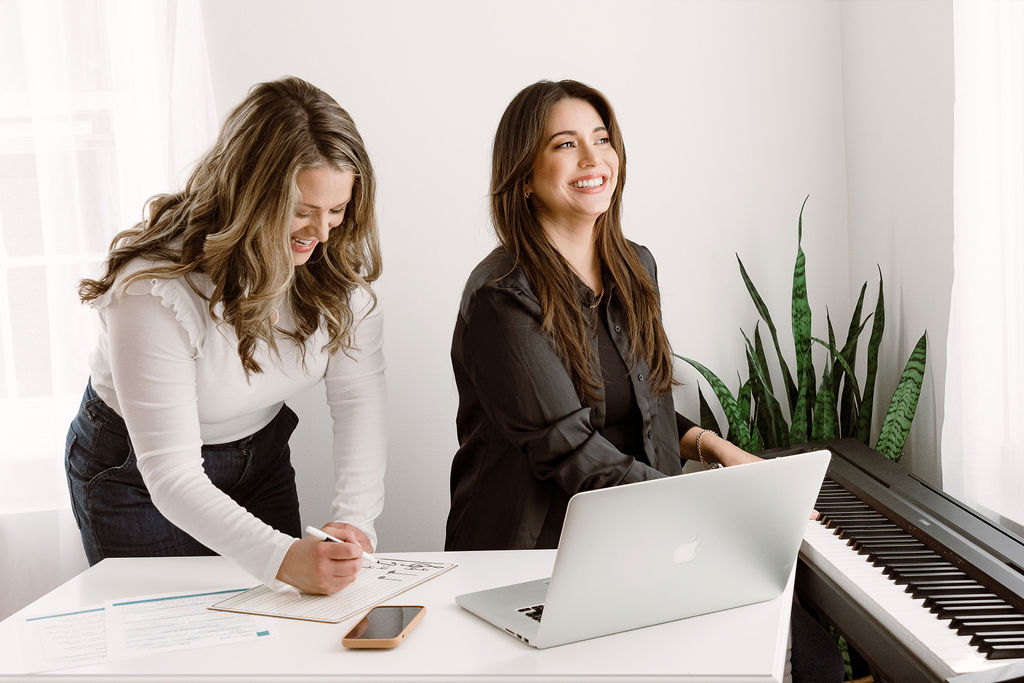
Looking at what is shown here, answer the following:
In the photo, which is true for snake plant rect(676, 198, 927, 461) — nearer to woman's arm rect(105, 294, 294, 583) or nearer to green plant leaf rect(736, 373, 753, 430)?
green plant leaf rect(736, 373, 753, 430)

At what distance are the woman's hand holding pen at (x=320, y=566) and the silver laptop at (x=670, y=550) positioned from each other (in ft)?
0.79

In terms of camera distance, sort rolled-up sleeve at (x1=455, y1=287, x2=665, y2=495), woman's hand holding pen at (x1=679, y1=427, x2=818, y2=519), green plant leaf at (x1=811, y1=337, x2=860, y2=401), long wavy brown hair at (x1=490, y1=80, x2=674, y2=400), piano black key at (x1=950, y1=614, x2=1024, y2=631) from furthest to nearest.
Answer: green plant leaf at (x1=811, y1=337, x2=860, y2=401) < woman's hand holding pen at (x1=679, y1=427, x2=818, y2=519) < long wavy brown hair at (x1=490, y1=80, x2=674, y2=400) < rolled-up sleeve at (x1=455, y1=287, x2=665, y2=495) < piano black key at (x1=950, y1=614, x2=1024, y2=631)

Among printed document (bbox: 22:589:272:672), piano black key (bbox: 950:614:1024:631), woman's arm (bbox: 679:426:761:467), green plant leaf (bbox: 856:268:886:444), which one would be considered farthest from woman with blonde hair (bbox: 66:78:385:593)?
green plant leaf (bbox: 856:268:886:444)

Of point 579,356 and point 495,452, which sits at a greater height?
point 579,356

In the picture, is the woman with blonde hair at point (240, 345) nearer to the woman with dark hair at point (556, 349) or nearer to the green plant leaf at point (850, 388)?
the woman with dark hair at point (556, 349)

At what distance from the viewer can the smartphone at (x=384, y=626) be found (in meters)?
1.26

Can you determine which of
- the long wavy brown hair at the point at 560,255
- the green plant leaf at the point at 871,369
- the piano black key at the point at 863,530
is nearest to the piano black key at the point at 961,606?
the piano black key at the point at 863,530

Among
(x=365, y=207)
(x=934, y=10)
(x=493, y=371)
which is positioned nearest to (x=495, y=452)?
(x=493, y=371)

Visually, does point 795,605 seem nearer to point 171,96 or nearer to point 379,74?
point 379,74

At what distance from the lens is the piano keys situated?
49.6 inches

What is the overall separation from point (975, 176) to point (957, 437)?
0.57 metres

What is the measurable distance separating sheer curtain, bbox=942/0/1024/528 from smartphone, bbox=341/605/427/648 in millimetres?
1275

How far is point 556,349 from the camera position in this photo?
1.87 m

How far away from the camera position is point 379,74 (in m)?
2.73
